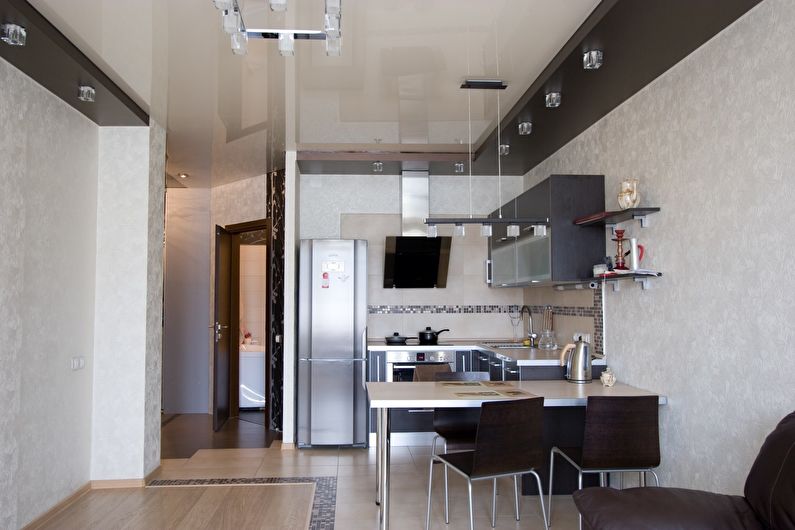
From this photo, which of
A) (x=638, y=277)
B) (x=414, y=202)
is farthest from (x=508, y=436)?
(x=414, y=202)

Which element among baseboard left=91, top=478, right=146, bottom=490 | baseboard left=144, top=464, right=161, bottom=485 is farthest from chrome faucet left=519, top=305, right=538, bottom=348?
baseboard left=91, top=478, right=146, bottom=490

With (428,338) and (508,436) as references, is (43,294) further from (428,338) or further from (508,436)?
(428,338)

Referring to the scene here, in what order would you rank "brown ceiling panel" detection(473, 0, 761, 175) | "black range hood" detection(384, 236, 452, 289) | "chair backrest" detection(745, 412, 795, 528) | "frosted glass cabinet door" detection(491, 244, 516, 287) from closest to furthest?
"chair backrest" detection(745, 412, 795, 528) → "brown ceiling panel" detection(473, 0, 761, 175) → "frosted glass cabinet door" detection(491, 244, 516, 287) → "black range hood" detection(384, 236, 452, 289)

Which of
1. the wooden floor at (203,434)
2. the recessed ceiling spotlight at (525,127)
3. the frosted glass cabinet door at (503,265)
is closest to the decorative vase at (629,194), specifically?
the recessed ceiling spotlight at (525,127)

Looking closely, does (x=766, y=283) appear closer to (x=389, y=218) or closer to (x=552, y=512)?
(x=552, y=512)

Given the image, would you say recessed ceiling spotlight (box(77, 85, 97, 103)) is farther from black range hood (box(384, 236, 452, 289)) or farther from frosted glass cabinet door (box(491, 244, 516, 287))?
frosted glass cabinet door (box(491, 244, 516, 287))

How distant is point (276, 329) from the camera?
656 centimetres

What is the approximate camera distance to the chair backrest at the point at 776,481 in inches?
78.5

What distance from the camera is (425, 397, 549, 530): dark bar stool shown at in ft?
9.91

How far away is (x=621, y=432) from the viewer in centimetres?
313

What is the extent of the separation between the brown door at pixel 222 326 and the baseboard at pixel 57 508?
2106mm

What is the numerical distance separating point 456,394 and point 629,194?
1.56 metres

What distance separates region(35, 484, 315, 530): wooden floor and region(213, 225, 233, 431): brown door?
2.15 metres

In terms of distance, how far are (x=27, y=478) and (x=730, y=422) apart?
3.75 metres
